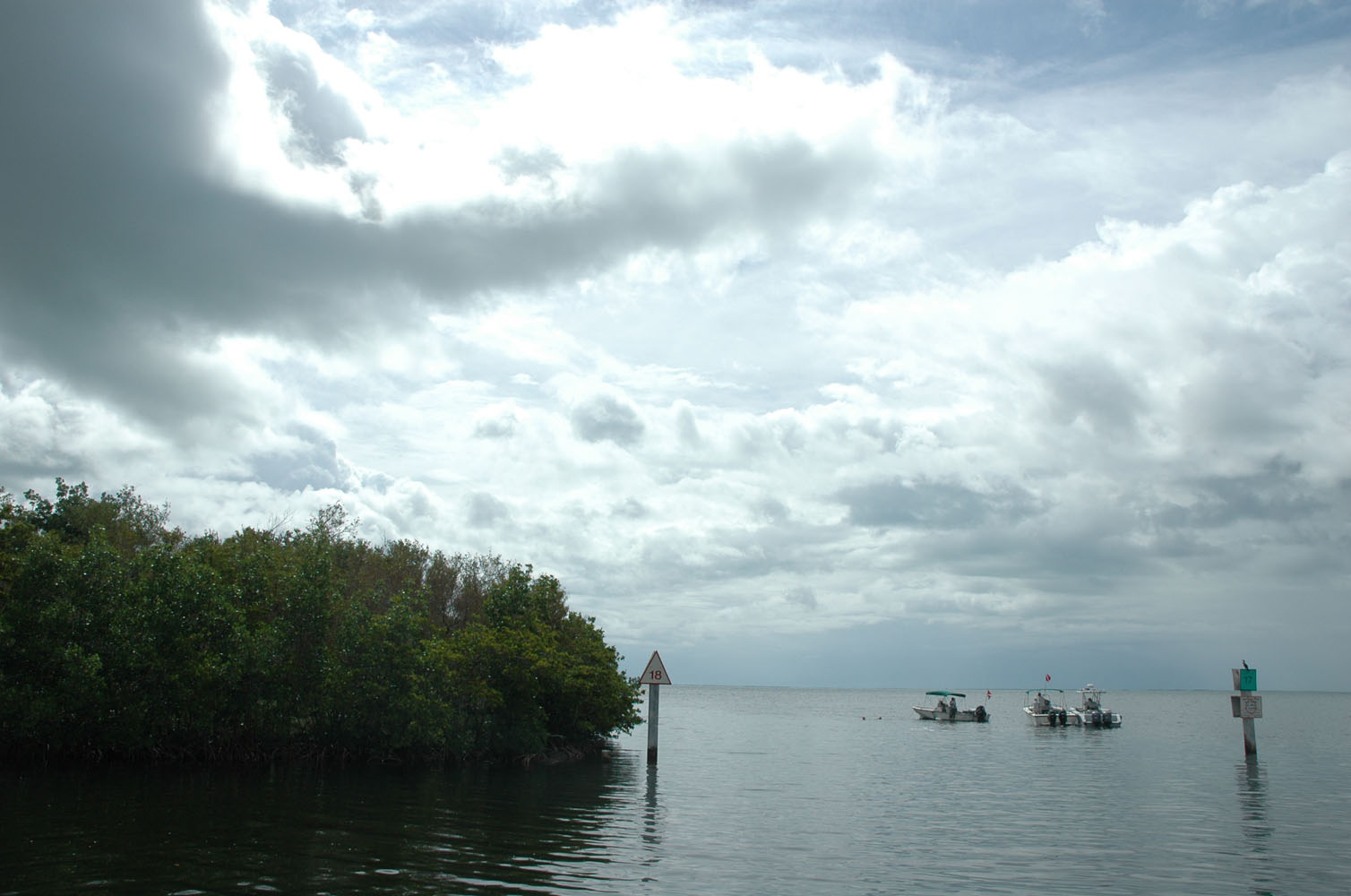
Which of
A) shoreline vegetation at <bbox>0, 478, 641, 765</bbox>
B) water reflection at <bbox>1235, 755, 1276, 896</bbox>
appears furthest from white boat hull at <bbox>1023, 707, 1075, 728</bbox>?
shoreline vegetation at <bbox>0, 478, 641, 765</bbox>

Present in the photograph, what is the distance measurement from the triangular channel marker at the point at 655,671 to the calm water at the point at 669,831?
4.05 metres

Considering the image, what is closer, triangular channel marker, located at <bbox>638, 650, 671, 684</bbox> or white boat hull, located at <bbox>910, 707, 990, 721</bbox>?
triangular channel marker, located at <bbox>638, 650, 671, 684</bbox>

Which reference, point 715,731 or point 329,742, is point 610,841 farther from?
point 715,731

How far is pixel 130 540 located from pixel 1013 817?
45.5 meters

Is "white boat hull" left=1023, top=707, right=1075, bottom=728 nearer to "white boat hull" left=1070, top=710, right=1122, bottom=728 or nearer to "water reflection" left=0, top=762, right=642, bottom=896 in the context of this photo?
"white boat hull" left=1070, top=710, right=1122, bottom=728

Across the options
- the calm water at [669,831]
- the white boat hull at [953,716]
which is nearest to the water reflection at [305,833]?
the calm water at [669,831]

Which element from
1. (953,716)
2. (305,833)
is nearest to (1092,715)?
(953,716)

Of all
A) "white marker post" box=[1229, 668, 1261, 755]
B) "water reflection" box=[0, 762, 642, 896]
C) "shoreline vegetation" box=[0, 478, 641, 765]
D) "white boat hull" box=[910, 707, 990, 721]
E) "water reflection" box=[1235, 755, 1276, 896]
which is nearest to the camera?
"water reflection" box=[0, 762, 642, 896]

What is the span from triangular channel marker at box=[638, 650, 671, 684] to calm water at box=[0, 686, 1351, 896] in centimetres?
405

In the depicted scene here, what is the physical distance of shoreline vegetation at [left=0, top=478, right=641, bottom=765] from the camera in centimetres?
3141

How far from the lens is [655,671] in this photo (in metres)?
38.3

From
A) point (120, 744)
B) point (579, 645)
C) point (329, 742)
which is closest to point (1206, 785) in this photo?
point (579, 645)

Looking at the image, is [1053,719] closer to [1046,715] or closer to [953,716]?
[1046,715]

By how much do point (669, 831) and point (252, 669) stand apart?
1732 centimetres
